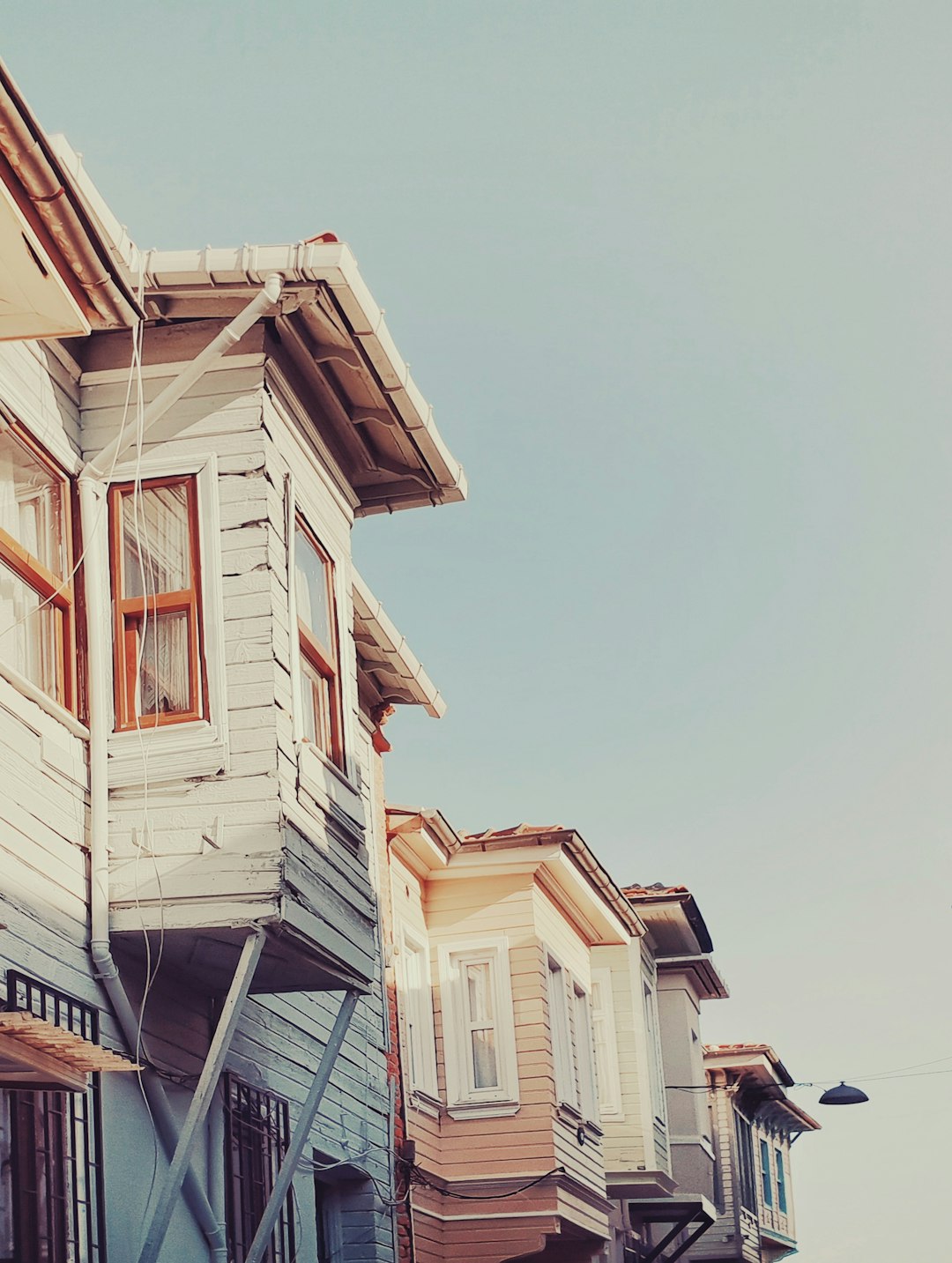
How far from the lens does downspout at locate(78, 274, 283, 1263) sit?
920 centimetres

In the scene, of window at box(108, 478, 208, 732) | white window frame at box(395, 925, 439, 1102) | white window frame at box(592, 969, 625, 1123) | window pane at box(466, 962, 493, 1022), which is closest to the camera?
window at box(108, 478, 208, 732)

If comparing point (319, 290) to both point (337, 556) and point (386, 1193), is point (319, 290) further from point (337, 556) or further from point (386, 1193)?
point (386, 1193)

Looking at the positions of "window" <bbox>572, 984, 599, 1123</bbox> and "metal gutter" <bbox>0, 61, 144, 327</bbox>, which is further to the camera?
"window" <bbox>572, 984, 599, 1123</bbox>

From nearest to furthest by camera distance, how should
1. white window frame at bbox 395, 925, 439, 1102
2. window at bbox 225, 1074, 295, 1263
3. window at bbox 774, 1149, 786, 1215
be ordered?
window at bbox 225, 1074, 295, 1263
white window frame at bbox 395, 925, 439, 1102
window at bbox 774, 1149, 786, 1215

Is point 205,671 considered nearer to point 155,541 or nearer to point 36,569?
point 155,541

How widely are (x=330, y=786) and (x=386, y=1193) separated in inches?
182

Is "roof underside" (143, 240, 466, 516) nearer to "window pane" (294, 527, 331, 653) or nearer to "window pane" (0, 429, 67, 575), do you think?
"window pane" (294, 527, 331, 653)

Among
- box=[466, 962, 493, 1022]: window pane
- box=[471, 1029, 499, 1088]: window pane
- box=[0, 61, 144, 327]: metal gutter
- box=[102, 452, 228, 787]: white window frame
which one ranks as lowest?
box=[471, 1029, 499, 1088]: window pane

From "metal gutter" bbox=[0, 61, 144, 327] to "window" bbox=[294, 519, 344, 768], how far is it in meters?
2.47

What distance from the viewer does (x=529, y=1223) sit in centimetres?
1759

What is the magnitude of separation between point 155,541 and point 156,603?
0.41 metres

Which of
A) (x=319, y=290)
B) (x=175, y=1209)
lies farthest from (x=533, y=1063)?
(x=319, y=290)

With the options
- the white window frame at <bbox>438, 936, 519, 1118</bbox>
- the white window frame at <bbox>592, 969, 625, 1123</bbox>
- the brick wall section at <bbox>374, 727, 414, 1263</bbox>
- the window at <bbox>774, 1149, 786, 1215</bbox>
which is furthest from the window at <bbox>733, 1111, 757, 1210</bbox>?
the brick wall section at <bbox>374, 727, 414, 1263</bbox>

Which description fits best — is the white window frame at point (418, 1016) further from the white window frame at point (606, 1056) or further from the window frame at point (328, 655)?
the window frame at point (328, 655)
